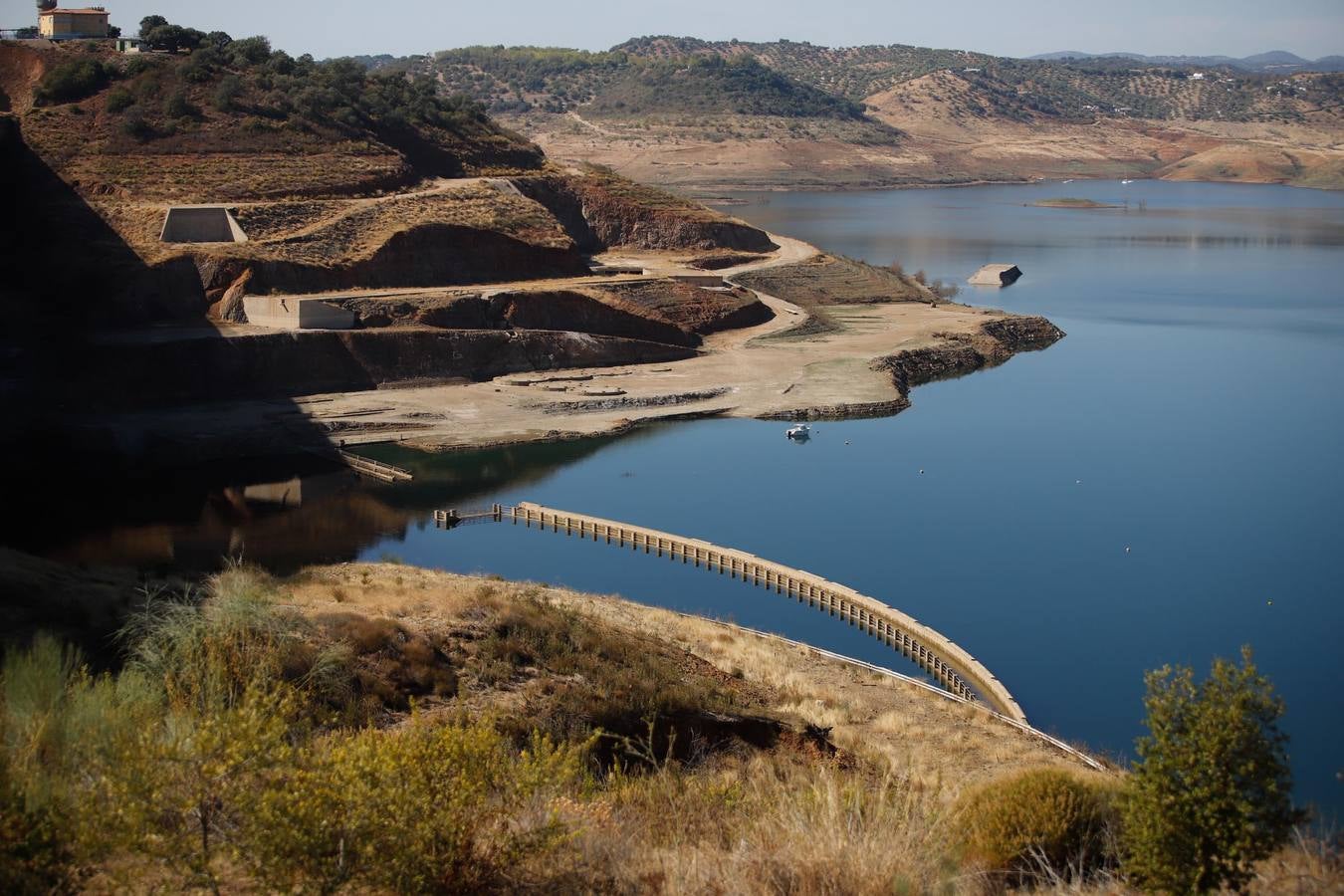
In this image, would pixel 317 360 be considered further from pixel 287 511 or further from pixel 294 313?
pixel 287 511

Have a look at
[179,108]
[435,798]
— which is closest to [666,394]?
[179,108]

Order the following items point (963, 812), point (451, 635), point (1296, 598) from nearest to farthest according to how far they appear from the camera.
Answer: point (963, 812)
point (451, 635)
point (1296, 598)

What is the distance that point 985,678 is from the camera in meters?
28.5

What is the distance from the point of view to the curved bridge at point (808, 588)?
29.0m

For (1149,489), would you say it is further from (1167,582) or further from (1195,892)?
(1195,892)

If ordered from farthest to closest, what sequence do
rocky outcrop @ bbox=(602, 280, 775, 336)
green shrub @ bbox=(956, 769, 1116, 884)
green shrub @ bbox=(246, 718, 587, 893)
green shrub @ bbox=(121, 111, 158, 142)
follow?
rocky outcrop @ bbox=(602, 280, 775, 336)
green shrub @ bbox=(121, 111, 158, 142)
green shrub @ bbox=(956, 769, 1116, 884)
green shrub @ bbox=(246, 718, 587, 893)

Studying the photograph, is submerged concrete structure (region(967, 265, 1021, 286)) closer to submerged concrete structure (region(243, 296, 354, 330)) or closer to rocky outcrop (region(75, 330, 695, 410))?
rocky outcrop (region(75, 330, 695, 410))

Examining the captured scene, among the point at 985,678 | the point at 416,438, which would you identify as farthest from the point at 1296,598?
the point at 416,438

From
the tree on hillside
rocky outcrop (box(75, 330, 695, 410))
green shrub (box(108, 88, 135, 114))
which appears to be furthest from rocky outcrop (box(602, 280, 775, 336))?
the tree on hillside

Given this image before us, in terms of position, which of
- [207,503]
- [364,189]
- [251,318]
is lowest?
[207,503]

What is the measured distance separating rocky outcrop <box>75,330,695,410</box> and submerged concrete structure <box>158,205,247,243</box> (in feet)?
26.2

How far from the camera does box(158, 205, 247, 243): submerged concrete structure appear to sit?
58094 mm

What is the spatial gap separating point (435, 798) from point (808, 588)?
25037 millimetres

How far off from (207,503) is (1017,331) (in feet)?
150
